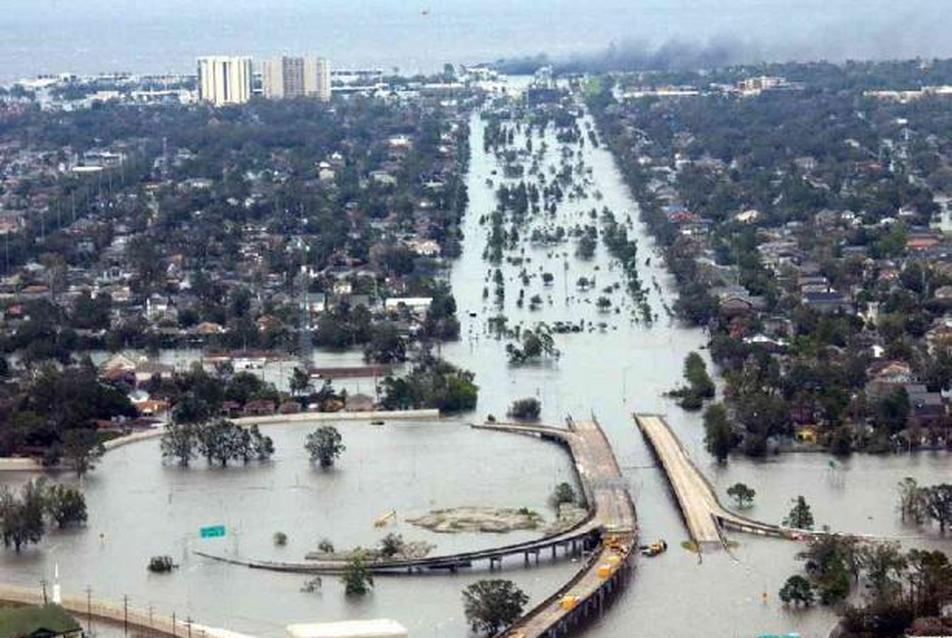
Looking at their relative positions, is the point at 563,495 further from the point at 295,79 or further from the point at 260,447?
the point at 295,79

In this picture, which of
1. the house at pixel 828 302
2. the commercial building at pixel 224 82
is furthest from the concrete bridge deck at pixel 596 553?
the commercial building at pixel 224 82

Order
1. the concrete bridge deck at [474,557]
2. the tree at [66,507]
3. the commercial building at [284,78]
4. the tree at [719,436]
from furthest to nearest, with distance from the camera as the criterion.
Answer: the commercial building at [284,78], the tree at [719,436], the tree at [66,507], the concrete bridge deck at [474,557]

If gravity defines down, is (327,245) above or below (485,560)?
above

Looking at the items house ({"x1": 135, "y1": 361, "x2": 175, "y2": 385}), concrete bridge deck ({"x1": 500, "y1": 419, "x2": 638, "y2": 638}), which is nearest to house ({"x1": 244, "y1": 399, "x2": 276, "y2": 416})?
house ({"x1": 135, "y1": 361, "x2": 175, "y2": 385})

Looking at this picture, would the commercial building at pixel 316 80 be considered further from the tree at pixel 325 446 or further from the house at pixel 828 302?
the tree at pixel 325 446

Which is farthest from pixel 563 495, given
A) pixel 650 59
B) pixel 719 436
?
pixel 650 59

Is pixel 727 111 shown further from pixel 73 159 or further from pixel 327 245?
pixel 327 245

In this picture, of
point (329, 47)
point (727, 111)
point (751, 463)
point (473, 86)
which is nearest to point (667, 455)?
point (751, 463)
